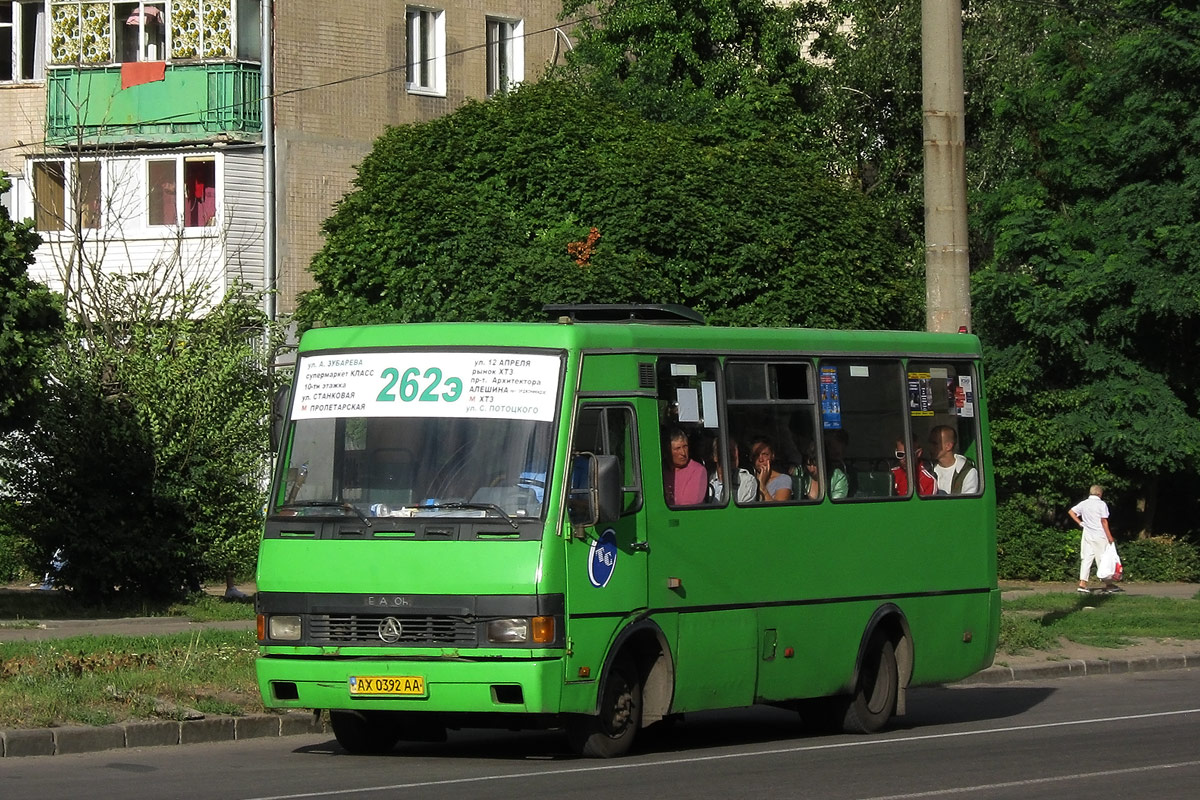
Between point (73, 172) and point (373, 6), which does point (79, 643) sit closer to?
point (73, 172)

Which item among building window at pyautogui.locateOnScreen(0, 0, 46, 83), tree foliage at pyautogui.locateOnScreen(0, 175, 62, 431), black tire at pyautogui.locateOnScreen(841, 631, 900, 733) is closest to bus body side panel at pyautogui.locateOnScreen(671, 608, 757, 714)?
black tire at pyautogui.locateOnScreen(841, 631, 900, 733)

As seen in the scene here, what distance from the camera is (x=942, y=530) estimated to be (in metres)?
15.6

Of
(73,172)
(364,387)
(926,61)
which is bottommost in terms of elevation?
(364,387)

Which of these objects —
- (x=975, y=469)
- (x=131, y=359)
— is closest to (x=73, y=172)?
(x=131, y=359)

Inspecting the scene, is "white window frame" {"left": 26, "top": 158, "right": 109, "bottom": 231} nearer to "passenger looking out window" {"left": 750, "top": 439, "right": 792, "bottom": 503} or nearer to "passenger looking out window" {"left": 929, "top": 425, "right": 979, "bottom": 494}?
"passenger looking out window" {"left": 929, "top": 425, "right": 979, "bottom": 494}

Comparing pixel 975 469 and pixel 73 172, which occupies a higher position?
pixel 73 172

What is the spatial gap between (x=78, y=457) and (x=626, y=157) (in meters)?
13.1

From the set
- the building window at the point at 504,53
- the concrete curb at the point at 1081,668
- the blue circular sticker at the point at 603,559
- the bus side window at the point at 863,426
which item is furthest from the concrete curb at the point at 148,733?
the building window at the point at 504,53

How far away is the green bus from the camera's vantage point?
474 inches

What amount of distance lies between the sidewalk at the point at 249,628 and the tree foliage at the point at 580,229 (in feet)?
18.4

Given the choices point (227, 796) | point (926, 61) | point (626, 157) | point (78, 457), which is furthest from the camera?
point (626, 157)

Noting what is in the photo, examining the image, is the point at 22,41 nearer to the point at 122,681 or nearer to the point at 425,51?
the point at 425,51

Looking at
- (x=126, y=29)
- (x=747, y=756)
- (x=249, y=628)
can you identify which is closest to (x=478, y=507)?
(x=747, y=756)

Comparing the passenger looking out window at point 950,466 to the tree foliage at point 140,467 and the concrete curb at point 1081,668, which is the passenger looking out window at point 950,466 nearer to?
the concrete curb at point 1081,668
